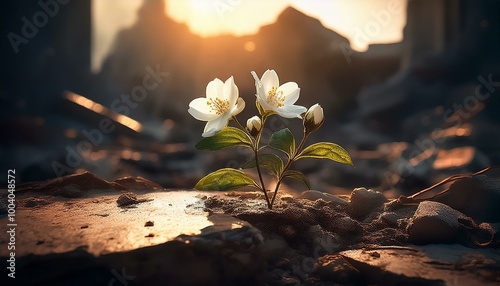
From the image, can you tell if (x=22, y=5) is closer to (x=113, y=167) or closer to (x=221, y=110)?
(x=113, y=167)

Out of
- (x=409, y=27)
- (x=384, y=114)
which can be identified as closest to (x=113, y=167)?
(x=384, y=114)

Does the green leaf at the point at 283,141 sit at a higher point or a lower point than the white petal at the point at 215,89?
lower

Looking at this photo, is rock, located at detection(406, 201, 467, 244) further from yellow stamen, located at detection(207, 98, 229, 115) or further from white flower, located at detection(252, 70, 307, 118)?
yellow stamen, located at detection(207, 98, 229, 115)

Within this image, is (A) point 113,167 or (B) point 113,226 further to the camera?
(A) point 113,167

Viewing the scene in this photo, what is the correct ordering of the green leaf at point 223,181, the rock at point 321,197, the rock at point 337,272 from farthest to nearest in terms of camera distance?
the rock at point 321,197
the green leaf at point 223,181
the rock at point 337,272

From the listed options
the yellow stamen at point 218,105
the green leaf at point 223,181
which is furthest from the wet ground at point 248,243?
the yellow stamen at point 218,105

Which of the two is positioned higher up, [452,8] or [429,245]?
[452,8]

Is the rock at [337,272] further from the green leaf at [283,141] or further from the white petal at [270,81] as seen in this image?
the white petal at [270,81]
